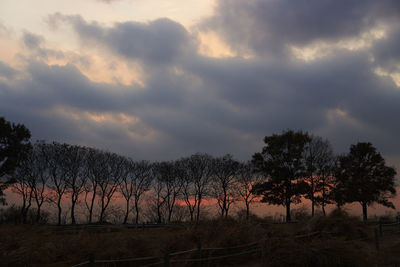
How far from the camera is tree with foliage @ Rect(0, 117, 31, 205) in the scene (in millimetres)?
34062

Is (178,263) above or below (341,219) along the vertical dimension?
below

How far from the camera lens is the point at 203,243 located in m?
13.5

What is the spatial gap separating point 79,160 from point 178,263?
119 ft

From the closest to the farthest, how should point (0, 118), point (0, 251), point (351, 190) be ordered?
point (0, 251), point (0, 118), point (351, 190)

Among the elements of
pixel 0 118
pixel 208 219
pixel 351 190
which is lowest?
pixel 208 219

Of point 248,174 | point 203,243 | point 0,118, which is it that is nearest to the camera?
point 203,243

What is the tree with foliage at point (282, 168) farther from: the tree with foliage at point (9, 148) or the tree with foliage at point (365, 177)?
the tree with foliage at point (9, 148)

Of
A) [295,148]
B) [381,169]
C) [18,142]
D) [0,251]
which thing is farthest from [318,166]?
[0,251]

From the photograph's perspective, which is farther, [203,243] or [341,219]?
[341,219]

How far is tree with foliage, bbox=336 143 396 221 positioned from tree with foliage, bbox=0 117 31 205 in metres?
37.2

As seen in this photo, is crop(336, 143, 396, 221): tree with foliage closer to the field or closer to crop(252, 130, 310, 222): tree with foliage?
crop(252, 130, 310, 222): tree with foliage

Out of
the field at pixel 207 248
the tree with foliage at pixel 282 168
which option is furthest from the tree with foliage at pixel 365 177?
the field at pixel 207 248

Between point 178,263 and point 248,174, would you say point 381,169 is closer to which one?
point 248,174

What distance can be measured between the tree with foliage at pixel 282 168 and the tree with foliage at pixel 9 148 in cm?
2768
